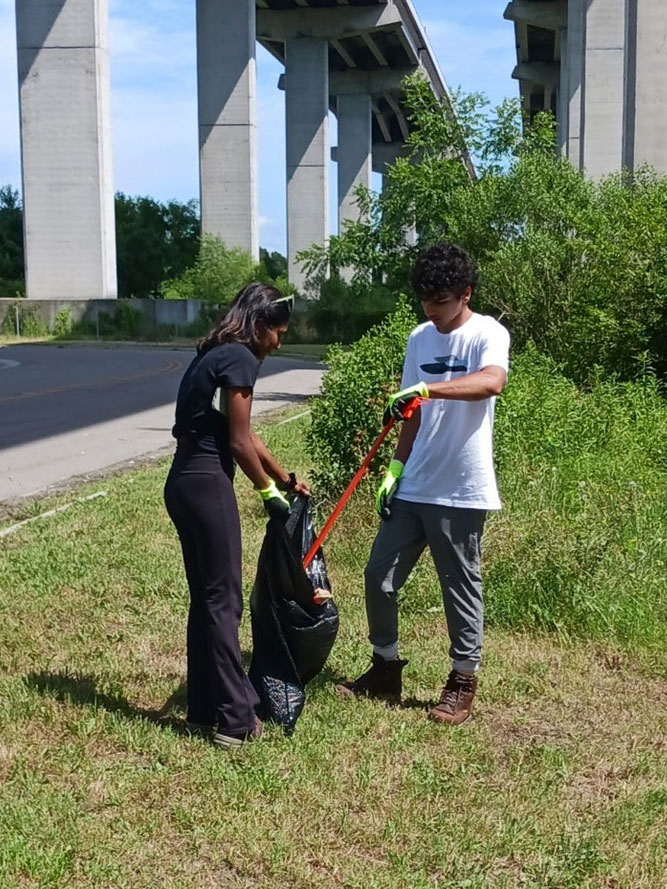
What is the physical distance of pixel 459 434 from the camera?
4.63 meters

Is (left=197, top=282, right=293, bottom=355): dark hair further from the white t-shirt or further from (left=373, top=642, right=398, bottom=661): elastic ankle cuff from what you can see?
(left=373, top=642, right=398, bottom=661): elastic ankle cuff

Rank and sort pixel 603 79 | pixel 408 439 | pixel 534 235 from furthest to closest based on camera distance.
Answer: pixel 603 79 → pixel 534 235 → pixel 408 439

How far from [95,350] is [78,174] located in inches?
245

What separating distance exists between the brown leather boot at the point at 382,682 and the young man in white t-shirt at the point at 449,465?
19cm

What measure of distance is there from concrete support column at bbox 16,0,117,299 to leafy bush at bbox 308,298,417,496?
29265mm

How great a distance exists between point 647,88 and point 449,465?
18.0 metres

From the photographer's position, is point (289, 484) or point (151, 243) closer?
point (289, 484)

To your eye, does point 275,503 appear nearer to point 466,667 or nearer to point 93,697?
point 466,667

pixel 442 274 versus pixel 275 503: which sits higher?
pixel 442 274

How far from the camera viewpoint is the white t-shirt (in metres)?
4.62

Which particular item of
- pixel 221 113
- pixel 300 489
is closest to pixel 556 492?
pixel 300 489

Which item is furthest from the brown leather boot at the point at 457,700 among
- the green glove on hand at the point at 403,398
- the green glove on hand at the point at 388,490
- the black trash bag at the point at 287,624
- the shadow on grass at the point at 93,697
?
the green glove on hand at the point at 403,398

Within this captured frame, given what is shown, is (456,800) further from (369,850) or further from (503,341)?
(503,341)

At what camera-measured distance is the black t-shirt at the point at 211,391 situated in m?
4.25
